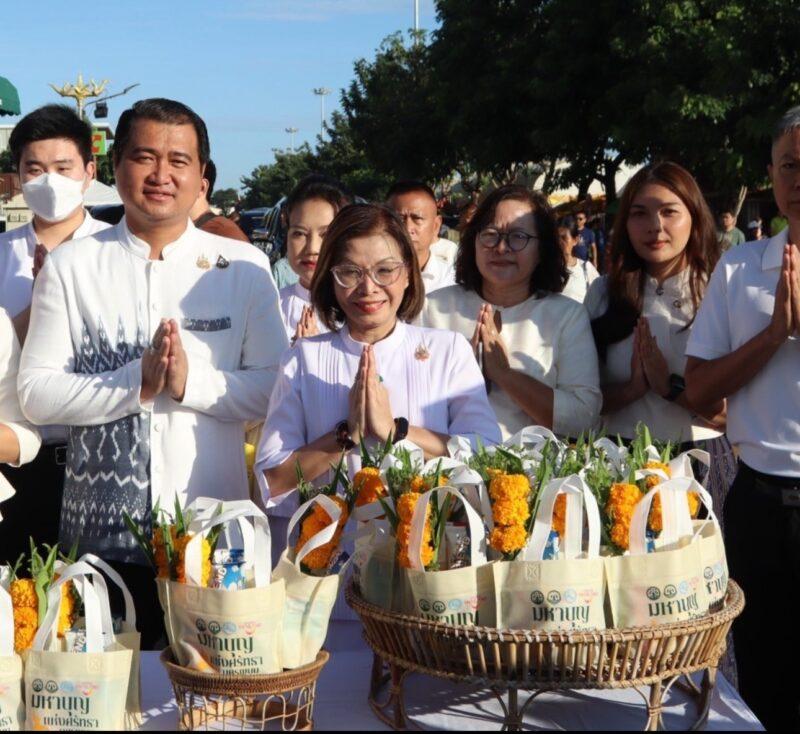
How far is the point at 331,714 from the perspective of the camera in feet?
7.43

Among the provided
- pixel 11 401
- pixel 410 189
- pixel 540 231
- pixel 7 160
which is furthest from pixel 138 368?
pixel 7 160

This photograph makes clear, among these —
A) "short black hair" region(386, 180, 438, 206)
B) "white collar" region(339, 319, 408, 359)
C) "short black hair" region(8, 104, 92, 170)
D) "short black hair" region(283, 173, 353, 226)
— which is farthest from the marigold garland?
"short black hair" region(386, 180, 438, 206)

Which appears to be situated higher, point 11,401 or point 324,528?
point 11,401

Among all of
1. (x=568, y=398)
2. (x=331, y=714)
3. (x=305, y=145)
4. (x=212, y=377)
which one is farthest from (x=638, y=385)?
(x=305, y=145)

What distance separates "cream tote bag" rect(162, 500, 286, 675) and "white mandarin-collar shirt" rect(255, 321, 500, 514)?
0.87 m

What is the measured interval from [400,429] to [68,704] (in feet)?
3.67

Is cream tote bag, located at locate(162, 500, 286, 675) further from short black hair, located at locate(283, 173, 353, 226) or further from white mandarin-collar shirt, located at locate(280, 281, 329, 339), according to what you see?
short black hair, located at locate(283, 173, 353, 226)

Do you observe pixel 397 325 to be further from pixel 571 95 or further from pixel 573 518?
pixel 571 95

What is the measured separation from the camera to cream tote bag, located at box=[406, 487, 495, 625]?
80.6 inches

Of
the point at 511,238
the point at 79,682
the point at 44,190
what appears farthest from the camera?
the point at 44,190

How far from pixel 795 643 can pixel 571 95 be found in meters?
23.2

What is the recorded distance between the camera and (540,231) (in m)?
3.60

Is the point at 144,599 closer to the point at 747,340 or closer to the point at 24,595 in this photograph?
the point at 24,595

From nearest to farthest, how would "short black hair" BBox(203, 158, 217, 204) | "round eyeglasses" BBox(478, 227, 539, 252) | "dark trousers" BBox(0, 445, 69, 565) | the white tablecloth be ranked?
the white tablecloth, "dark trousers" BBox(0, 445, 69, 565), "round eyeglasses" BBox(478, 227, 539, 252), "short black hair" BBox(203, 158, 217, 204)
